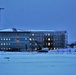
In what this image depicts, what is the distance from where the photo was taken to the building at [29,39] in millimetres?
86188

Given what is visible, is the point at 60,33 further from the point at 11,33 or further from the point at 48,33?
the point at 11,33

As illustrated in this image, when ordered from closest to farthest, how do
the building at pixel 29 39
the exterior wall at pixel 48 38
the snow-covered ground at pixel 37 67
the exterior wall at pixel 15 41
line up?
the snow-covered ground at pixel 37 67 → the exterior wall at pixel 15 41 → the building at pixel 29 39 → the exterior wall at pixel 48 38

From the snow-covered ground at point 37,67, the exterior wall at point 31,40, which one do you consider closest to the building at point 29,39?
the exterior wall at point 31,40

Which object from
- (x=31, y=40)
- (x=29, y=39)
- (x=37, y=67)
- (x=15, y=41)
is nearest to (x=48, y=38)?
(x=31, y=40)

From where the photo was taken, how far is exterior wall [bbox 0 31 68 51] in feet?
283

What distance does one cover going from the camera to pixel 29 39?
87875mm

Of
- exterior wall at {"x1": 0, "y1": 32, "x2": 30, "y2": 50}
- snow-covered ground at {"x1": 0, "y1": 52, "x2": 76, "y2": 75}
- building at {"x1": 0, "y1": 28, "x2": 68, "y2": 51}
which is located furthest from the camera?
building at {"x1": 0, "y1": 28, "x2": 68, "y2": 51}

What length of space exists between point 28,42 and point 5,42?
25.9ft

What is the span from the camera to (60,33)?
303ft

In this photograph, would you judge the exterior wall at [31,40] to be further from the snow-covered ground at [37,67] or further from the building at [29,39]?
the snow-covered ground at [37,67]

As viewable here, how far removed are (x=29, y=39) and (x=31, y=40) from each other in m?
3.39

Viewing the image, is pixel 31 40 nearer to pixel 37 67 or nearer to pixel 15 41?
pixel 15 41

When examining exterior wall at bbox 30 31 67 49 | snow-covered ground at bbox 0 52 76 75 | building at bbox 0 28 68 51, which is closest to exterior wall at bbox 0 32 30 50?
building at bbox 0 28 68 51

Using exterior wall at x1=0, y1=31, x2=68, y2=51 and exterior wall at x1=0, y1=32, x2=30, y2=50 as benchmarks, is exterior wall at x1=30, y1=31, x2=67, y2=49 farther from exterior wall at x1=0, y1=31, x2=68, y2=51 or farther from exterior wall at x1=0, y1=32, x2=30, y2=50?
exterior wall at x1=0, y1=32, x2=30, y2=50
